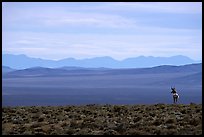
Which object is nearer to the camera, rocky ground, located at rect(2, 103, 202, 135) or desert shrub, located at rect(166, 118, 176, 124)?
rocky ground, located at rect(2, 103, 202, 135)

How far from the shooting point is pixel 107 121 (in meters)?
22.9

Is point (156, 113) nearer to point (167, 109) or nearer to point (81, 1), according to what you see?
point (167, 109)

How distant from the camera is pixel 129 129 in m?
19.8

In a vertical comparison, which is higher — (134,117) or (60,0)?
(60,0)

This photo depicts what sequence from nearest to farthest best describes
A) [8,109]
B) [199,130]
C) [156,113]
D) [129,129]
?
[199,130]
[129,129]
[156,113]
[8,109]

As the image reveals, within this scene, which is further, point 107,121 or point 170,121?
point 107,121

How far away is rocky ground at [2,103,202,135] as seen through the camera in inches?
773

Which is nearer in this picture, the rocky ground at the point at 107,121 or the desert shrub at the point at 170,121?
the rocky ground at the point at 107,121

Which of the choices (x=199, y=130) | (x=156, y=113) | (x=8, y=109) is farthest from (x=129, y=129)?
(x=8, y=109)

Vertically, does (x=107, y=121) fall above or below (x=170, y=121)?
below

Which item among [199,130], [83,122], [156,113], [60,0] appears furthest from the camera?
[156,113]

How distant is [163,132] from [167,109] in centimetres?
873

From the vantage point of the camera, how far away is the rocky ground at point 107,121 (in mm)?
19641

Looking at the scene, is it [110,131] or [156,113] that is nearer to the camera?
[110,131]
